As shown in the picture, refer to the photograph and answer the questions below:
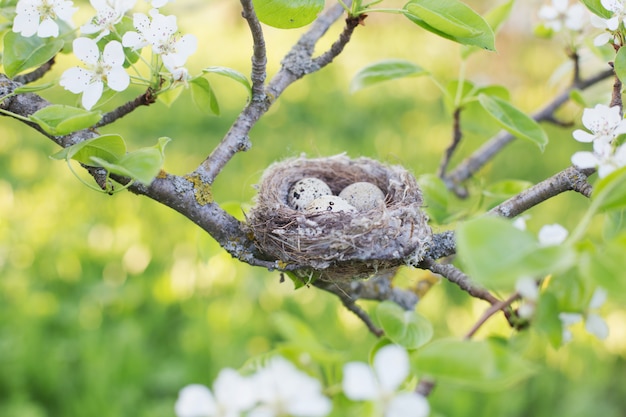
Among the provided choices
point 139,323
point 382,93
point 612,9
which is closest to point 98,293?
point 139,323

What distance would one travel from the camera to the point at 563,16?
1066 millimetres

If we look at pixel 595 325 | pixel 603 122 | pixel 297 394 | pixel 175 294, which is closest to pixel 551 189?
pixel 603 122

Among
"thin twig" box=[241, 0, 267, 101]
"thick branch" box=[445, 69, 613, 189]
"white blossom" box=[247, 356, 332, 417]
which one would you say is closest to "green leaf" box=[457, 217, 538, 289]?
"white blossom" box=[247, 356, 332, 417]

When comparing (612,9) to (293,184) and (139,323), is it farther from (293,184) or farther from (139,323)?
(139,323)

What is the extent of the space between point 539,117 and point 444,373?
0.95 metres

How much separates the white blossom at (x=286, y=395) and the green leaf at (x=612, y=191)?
0.23 m

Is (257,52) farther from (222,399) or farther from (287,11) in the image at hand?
(222,399)

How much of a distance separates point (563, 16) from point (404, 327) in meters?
0.64

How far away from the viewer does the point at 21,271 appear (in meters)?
2.55

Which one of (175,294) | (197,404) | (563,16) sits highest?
(563,16)

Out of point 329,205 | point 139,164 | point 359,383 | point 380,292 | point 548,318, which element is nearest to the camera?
point 359,383

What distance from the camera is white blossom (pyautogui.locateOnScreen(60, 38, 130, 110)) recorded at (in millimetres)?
643

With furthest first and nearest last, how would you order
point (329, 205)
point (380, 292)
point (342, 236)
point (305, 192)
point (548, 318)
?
point (305, 192) < point (329, 205) < point (380, 292) < point (342, 236) < point (548, 318)

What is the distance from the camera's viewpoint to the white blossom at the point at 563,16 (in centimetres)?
102
